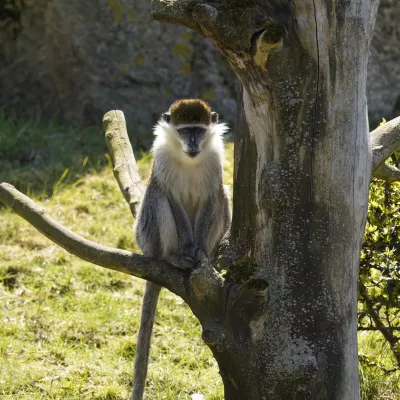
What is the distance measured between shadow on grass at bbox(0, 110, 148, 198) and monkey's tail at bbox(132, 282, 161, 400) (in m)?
2.93

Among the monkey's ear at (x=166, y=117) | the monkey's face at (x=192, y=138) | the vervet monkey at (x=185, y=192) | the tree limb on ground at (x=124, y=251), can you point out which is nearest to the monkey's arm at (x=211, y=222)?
the vervet monkey at (x=185, y=192)

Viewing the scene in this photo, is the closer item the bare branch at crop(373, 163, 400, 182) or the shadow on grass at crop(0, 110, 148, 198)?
the bare branch at crop(373, 163, 400, 182)

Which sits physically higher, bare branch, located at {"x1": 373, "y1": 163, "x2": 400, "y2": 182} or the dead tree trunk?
bare branch, located at {"x1": 373, "y1": 163, "x2": 400, "y2": 182}

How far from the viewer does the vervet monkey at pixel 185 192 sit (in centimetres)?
514

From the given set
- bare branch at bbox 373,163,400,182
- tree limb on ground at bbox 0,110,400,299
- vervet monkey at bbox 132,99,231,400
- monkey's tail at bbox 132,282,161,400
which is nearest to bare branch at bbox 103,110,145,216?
vervet monkey at bbox 132,99,231,400

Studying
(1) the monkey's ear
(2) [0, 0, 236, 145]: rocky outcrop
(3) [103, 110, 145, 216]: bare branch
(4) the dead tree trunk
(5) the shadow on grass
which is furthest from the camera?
(2) [0, 0, 236, 145]: rocky outcrop

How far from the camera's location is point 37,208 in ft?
14.6

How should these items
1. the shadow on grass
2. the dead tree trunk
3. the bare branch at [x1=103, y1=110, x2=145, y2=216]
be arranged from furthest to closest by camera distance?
1. the shadow on grass
2. the bare branch at [x1=103, y1=110, x2=145, y2=216]
3. the dead tree trunk

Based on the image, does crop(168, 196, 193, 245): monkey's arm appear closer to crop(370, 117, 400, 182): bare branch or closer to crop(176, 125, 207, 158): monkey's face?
crop(176, 125, 207, 158): monkey's face

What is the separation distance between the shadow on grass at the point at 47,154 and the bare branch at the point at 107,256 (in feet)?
10.2

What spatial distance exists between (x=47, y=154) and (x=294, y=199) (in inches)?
207

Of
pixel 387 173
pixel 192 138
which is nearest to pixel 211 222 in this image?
pixel 192 138

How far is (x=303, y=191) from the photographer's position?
363cm

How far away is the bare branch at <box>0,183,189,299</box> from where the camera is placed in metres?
4.13
